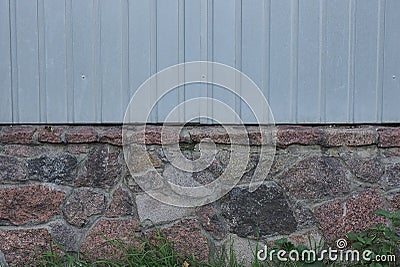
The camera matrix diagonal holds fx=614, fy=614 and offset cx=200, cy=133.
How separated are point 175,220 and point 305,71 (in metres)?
0.98

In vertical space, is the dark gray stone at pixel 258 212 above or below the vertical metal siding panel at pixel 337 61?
below

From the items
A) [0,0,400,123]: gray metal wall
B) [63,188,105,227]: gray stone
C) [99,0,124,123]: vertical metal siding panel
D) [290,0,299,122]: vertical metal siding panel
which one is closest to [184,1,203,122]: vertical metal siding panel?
[0,0,400,123]: gray metal wall

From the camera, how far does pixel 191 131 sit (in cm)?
301

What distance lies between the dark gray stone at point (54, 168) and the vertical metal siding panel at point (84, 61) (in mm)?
207

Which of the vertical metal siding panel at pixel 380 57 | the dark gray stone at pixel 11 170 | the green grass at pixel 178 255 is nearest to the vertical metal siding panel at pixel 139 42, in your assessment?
the dark gray stone at pixel 11 170

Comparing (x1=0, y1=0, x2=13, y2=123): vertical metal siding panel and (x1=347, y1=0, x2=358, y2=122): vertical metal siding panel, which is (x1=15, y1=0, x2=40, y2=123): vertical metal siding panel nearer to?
(x1=0, y1=0, x2=13, y2=123): vertical metal siding panel

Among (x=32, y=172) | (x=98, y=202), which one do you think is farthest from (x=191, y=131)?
(x=32, y=172)

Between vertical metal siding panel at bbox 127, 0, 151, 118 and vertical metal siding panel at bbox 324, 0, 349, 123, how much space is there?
87cm

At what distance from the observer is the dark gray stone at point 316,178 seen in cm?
301

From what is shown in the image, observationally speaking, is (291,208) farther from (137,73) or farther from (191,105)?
(137,73)

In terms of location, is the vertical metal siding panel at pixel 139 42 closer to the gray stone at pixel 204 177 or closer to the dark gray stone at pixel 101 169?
the dark gray stone at pixel 101 169

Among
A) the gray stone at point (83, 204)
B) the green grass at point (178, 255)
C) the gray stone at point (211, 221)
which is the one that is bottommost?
the green grass at point (178, 255)

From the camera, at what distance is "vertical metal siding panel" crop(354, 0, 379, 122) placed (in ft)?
9.87

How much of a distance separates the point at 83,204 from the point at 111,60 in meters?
0.72
